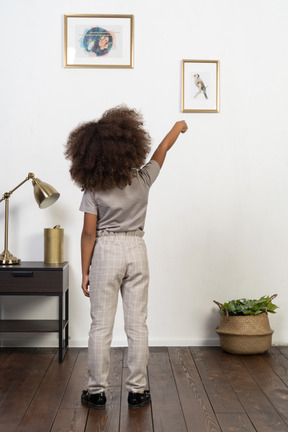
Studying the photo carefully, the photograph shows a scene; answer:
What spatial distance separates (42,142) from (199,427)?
2.11 metres

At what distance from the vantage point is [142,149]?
Answer: 89.9 inches

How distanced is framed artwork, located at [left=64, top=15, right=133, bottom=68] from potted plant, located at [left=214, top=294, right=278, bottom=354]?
169 centimetres

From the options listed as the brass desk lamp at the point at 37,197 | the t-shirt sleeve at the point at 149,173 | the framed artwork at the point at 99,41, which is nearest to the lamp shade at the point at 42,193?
the brass desk lamp at the point at 37,197

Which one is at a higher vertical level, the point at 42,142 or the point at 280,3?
the point at 280,3

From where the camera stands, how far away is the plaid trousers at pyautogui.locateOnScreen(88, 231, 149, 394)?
2.28 m

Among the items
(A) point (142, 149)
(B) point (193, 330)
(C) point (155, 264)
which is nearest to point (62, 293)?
(C) point (155, 264)

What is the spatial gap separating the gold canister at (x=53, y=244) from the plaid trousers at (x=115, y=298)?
1.04 m

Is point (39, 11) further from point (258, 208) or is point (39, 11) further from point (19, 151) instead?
point (258, 208)

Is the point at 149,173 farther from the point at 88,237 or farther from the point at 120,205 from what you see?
the point at 88,237

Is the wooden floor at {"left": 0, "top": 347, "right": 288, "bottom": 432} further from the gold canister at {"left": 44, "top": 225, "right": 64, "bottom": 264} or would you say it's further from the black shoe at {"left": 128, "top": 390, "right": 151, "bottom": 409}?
the gold canister at {"left": 44, "top": 225, "right": 64, "bottom": 264}

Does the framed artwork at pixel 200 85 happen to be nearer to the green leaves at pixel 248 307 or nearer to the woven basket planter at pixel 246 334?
the green leaves at pixel 248 307

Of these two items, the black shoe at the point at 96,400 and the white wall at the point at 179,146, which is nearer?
the black shoe at the point at 96,400

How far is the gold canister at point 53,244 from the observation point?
10.9 feet

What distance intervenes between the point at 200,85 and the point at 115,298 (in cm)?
178
